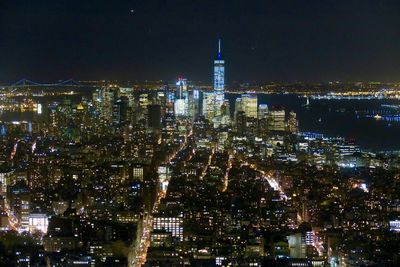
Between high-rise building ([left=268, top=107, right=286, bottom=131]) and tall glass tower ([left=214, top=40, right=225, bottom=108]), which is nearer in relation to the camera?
high-rise building ([left=268, top=107, right=286, bottom=131])

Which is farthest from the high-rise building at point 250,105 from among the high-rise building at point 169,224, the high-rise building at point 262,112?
the high-rise building at point 169,224

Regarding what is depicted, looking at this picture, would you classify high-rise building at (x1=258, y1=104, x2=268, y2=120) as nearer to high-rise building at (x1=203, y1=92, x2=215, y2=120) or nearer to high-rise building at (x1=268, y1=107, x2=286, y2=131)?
high-rise building at (x1=268, y1=107, x2=286, y2=131)

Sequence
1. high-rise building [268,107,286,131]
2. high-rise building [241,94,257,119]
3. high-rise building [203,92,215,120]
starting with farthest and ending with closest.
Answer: high-rise building [241,94,257,119] < high-rise building [203,92,215,120] < high-rise building [268,107,286,131]

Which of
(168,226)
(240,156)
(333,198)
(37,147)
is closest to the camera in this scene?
(168,226)

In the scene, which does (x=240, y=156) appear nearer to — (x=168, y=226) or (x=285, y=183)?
(x=285, y=183)

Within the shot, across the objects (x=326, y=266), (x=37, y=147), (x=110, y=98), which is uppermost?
(x=110, y=98)

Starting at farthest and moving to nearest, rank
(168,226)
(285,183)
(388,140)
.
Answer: (388,140) < (285,183) < (168,226)

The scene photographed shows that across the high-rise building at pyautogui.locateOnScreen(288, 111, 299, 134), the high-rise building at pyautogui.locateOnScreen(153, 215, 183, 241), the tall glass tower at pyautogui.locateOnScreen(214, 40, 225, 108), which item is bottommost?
the high-rise building at pyautogui.locateOnScreen(153, 215, 183, 241)

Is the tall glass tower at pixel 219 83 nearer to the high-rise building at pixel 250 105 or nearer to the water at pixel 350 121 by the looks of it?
the high-rise building at pixel 250 105

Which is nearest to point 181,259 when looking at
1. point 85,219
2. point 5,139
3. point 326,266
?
point 326,266

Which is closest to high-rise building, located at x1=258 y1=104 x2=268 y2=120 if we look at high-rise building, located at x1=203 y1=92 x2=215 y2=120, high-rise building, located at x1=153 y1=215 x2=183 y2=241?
high-rise building, located at x1=203 y1=92 x2=215 y2=120
